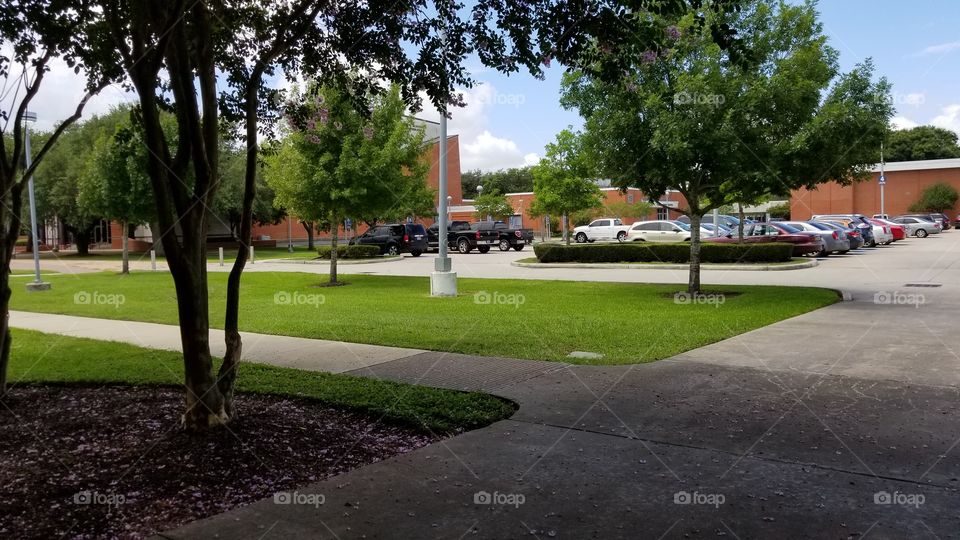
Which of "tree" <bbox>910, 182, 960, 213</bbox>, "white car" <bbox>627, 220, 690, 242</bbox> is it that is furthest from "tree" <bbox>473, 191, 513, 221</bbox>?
"tree" <bbox>910, 182, 960, 213</bbox>

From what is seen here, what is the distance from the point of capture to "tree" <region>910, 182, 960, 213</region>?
206 ft

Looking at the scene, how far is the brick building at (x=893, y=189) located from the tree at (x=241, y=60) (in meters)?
65.3

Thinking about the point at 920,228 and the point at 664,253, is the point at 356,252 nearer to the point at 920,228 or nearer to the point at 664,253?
the point at 664,253

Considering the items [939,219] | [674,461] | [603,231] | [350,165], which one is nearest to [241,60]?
[674,461]

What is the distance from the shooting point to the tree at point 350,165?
19.8 meters

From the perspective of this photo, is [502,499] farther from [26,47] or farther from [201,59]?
[26,47]

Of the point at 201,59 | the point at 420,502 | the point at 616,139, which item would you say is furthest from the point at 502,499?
the point at 616,139

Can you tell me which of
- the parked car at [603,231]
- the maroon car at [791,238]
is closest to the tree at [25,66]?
the maroon car at [791,238]

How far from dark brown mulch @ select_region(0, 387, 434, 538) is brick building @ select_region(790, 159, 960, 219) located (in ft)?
222

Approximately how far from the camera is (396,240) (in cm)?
3922

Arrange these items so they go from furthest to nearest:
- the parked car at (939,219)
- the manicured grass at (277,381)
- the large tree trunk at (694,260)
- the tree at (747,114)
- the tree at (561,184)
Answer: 1. the parked car at (939,219)
2. the tree at (561,184)
3. the large tree trunk at (694,260)
4. the tree at (747,114)
5. the manicured grass at (277,381)

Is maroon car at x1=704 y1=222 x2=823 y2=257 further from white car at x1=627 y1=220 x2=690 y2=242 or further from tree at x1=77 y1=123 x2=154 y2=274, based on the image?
tree at x1=77 y1=123 x2=154 y2=274

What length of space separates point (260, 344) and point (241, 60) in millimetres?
Result: 4177

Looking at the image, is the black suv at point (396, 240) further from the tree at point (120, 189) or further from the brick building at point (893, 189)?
the brick building at point (893, 189)
